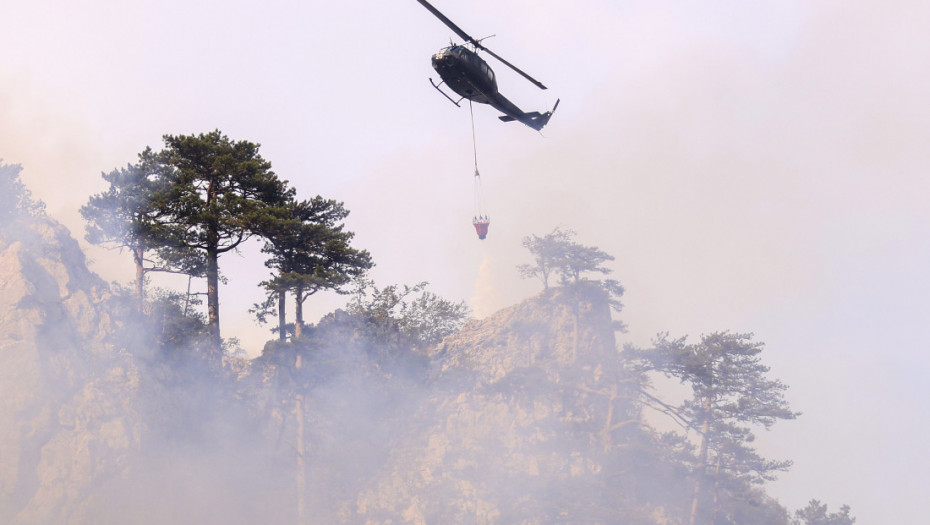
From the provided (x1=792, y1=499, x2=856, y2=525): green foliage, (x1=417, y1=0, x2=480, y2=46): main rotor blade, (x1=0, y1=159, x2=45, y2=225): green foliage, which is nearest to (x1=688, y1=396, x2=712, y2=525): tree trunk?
(x1=792, y1=499, x2=856, y2=525): green foliage

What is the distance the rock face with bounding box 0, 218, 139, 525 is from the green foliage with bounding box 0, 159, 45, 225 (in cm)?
92

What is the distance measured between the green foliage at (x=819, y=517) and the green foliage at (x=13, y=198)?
5148cm

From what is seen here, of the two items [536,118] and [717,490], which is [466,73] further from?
[717,490]

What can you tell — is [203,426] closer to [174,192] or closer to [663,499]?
[174,192]

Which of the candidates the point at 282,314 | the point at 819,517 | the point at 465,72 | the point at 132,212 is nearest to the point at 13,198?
the point at 132,212

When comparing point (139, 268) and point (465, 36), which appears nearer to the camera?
point (465, 36)

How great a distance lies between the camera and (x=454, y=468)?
3762cm

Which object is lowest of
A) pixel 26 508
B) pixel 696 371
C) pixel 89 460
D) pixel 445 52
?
pixel 26 508

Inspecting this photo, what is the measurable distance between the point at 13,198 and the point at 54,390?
36.2 feet

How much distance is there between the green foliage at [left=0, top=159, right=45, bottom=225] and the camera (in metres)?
31.7

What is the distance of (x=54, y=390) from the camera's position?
93.2ft

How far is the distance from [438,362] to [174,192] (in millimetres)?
21360

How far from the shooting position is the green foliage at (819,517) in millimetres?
44016

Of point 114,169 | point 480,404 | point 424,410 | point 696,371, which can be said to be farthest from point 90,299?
point 696,371
